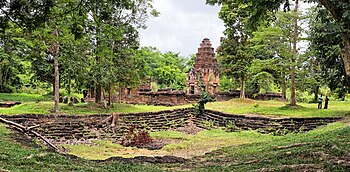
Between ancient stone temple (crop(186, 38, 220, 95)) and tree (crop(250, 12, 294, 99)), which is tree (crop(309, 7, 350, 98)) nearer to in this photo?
tree (crop(250, 12, 294, 99))

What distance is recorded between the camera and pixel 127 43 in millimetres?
24891

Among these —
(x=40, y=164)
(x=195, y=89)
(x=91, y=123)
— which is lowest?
(x=91, y=123)

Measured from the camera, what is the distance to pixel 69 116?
18141 mm

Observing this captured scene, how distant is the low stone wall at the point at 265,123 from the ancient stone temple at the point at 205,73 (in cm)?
1307

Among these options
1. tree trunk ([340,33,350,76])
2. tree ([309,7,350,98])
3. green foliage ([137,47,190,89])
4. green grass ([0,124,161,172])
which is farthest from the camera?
green foliage ([137,47,190,89])

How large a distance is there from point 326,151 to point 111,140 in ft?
35.4

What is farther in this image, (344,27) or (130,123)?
(130,123)

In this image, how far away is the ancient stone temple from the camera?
3509 cm

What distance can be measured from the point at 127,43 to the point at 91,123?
822cm

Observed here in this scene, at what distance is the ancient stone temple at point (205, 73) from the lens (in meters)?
35.1

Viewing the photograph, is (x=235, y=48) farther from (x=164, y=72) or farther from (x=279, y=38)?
(x=164, y=72)

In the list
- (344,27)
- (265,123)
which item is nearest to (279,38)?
(265,123)

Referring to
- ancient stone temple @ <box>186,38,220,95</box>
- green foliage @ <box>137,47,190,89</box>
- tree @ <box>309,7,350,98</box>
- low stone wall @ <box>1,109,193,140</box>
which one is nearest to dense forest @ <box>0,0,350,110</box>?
tree @ <box>309,7,350,98</box>

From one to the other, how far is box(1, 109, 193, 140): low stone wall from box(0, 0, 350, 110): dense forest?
195 centimetres
